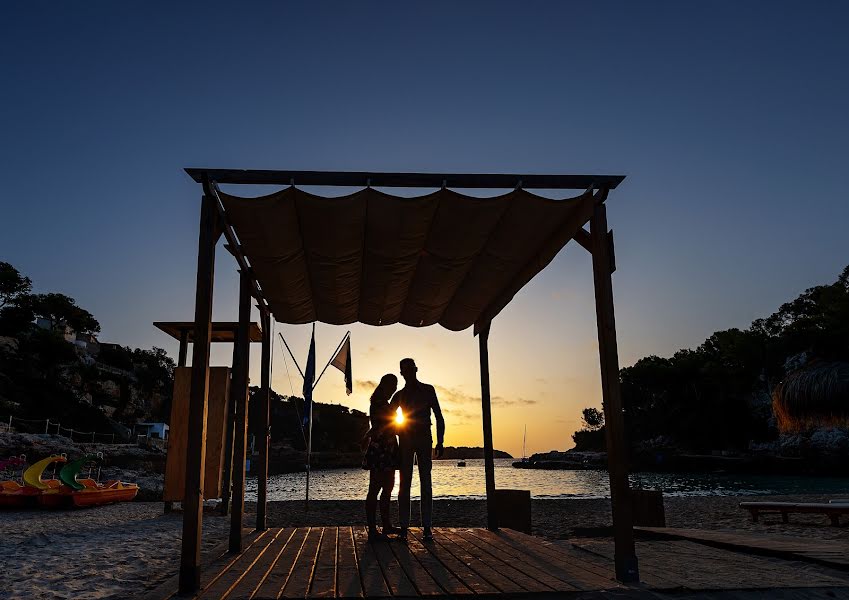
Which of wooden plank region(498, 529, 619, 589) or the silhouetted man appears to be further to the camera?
the silhouetted man

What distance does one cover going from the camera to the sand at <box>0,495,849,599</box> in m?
5.48

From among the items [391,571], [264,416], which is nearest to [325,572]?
[391,571]

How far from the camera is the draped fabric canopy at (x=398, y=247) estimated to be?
5.14 metres

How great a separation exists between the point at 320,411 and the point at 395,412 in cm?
14733

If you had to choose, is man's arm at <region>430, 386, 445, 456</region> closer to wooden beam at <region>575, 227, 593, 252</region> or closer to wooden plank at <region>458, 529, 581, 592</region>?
wooden plank at <region>458, 529, 581, 592</region>

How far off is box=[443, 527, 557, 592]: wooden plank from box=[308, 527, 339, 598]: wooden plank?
1328 mm

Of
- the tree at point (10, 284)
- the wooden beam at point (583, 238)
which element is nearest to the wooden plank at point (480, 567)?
the wooden beam at point (583, 238)

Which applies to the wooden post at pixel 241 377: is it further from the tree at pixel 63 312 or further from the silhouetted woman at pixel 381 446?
the tree at pixel 63 312

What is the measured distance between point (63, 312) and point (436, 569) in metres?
94.3

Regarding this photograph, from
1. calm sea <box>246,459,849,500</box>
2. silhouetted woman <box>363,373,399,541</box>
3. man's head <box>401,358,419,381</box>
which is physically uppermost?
man's head <box>401,358,419,381</box>

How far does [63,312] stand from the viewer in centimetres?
8250

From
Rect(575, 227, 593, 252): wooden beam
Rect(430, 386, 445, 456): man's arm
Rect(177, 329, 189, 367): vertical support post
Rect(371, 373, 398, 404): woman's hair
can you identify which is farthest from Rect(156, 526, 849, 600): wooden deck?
Rect(177, 329, 189, 367): vertical support post

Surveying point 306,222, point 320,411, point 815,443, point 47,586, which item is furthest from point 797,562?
point 320,411

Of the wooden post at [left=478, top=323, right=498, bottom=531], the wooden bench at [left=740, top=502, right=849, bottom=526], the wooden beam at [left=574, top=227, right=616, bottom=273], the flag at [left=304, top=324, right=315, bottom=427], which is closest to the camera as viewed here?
the wooden beam at [left=574, top=227, right=616, bottom=273]
